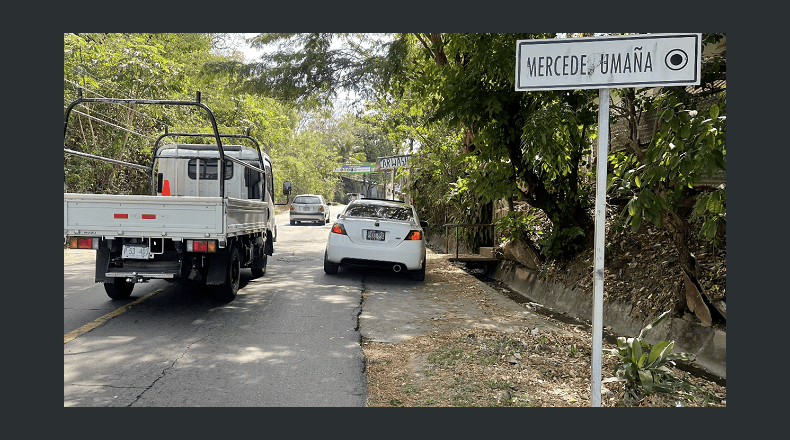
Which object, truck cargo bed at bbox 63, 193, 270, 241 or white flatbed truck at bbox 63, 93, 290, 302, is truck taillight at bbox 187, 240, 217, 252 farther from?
truck cargo bed at bbox 63, 193, 270, 241

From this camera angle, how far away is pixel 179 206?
707 cm

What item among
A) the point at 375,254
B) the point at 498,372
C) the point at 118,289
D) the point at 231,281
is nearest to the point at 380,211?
the point at 375,254

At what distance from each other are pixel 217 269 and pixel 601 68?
5736 mm

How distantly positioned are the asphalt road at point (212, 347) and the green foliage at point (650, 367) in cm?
Answer: 212

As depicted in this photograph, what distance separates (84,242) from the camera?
23.1 ft

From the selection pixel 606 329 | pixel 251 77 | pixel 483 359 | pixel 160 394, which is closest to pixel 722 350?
pixel 606 329

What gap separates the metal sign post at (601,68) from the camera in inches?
147

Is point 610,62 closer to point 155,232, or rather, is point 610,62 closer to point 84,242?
point 155,232

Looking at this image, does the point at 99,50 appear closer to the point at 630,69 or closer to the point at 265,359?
the point at 265,359

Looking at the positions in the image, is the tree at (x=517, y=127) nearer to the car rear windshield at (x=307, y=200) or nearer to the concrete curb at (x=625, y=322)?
the concrete curb at (x=625, y=322)

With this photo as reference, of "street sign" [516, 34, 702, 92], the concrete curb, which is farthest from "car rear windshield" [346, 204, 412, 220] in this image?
"street sign" [516, 34, 702, 92]

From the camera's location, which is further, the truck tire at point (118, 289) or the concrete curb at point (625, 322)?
the truck tire at point (118, 289)

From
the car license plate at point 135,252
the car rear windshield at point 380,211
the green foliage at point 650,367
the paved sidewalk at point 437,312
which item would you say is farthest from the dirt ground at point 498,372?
the car rear windshield at point 380,211

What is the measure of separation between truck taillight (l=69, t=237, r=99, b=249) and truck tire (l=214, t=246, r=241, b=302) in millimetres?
1655
